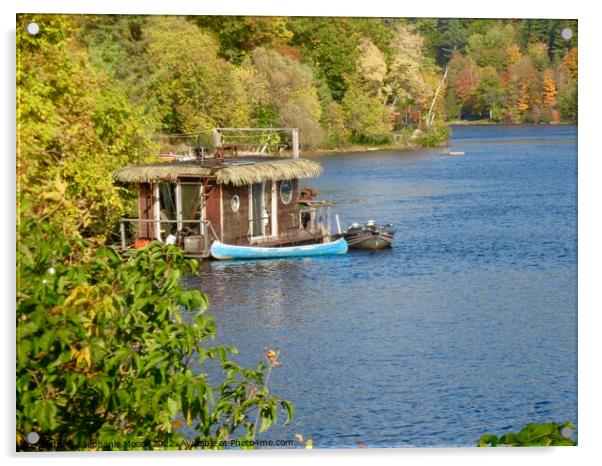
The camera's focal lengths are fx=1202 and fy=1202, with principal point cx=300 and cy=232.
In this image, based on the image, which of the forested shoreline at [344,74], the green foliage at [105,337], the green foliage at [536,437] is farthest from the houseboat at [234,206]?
the green foliage at [105,337]

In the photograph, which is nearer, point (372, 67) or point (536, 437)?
point (536, 437)

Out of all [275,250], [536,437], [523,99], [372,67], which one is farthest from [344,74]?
[536,437]

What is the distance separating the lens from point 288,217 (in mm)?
7969

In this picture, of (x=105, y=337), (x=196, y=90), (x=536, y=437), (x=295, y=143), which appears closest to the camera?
(x=105, y=337)

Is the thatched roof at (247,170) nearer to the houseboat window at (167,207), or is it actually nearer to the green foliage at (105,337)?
the houseboat window at (167,207)

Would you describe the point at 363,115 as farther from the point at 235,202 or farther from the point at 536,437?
the point at 536,437

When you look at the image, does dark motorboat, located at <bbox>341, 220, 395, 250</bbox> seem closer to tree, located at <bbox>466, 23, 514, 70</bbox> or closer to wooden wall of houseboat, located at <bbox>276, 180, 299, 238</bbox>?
wooden wall of houseboat, located at <bbox>276, 180, 299, 238</bbox>

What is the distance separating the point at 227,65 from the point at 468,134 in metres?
1.51

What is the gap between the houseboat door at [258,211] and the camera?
778 centimetres

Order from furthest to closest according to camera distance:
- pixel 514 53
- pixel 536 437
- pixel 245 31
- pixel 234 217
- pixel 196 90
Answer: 1. pixel 234 217
2. pixel 196 90
3. pixel 514 53
4. pixel 245 31
5. pixel 536 437

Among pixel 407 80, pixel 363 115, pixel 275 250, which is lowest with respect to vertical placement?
pixel 275 250

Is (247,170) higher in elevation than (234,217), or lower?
higher

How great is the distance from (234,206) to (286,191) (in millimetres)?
356

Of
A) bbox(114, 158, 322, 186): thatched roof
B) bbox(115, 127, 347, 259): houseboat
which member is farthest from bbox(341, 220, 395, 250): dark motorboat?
bbox(114, 158, 322, 186): thatched roof
